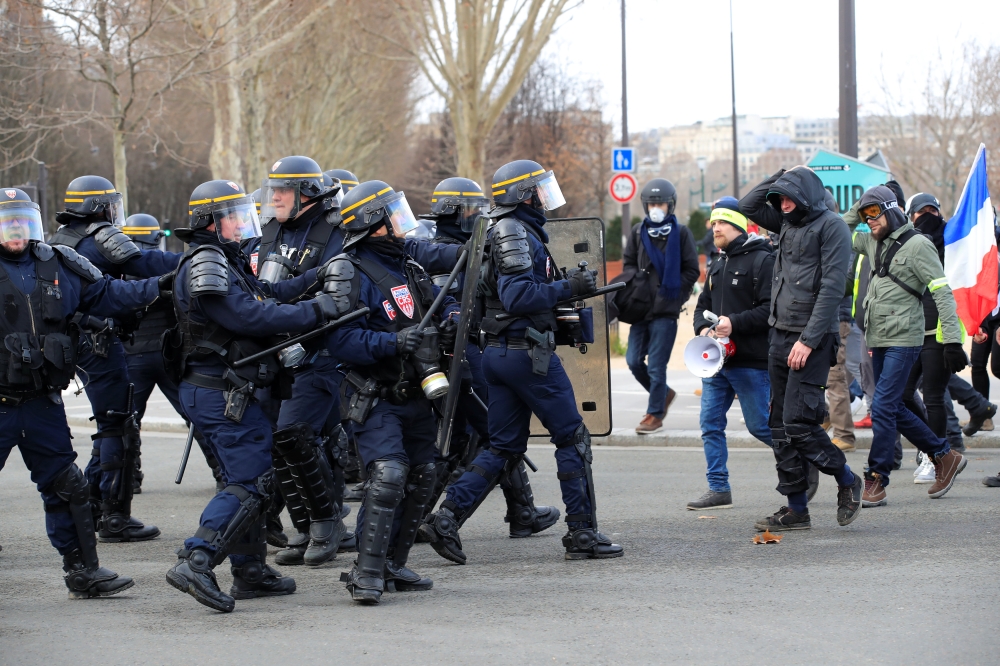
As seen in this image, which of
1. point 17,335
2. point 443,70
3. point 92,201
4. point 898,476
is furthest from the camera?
point 443,70

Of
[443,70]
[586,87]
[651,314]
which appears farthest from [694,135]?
[651,314]

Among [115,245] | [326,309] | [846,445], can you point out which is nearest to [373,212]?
[326,309]

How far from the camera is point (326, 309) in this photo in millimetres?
5336

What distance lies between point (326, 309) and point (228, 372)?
0.51m

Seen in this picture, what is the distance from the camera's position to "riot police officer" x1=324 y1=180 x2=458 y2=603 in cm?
530

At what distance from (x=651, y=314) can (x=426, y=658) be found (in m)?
6.23

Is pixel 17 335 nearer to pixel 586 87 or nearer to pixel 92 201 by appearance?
pixel 92 201

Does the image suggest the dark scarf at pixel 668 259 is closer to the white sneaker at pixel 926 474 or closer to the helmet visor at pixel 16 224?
the white sneaker at pixel 926 474

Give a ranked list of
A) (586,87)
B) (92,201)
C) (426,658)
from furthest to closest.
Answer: (586,87), (92,201), (426,658)

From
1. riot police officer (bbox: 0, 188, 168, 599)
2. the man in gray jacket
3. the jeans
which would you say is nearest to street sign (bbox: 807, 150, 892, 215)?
the jeans

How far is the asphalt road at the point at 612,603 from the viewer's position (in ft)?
14.8

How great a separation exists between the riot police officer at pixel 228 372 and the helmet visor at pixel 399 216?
1.53 feet

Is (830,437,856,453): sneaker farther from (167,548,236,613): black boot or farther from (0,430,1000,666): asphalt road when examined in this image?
(167,548,236,613): black boot

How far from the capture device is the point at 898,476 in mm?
8539
